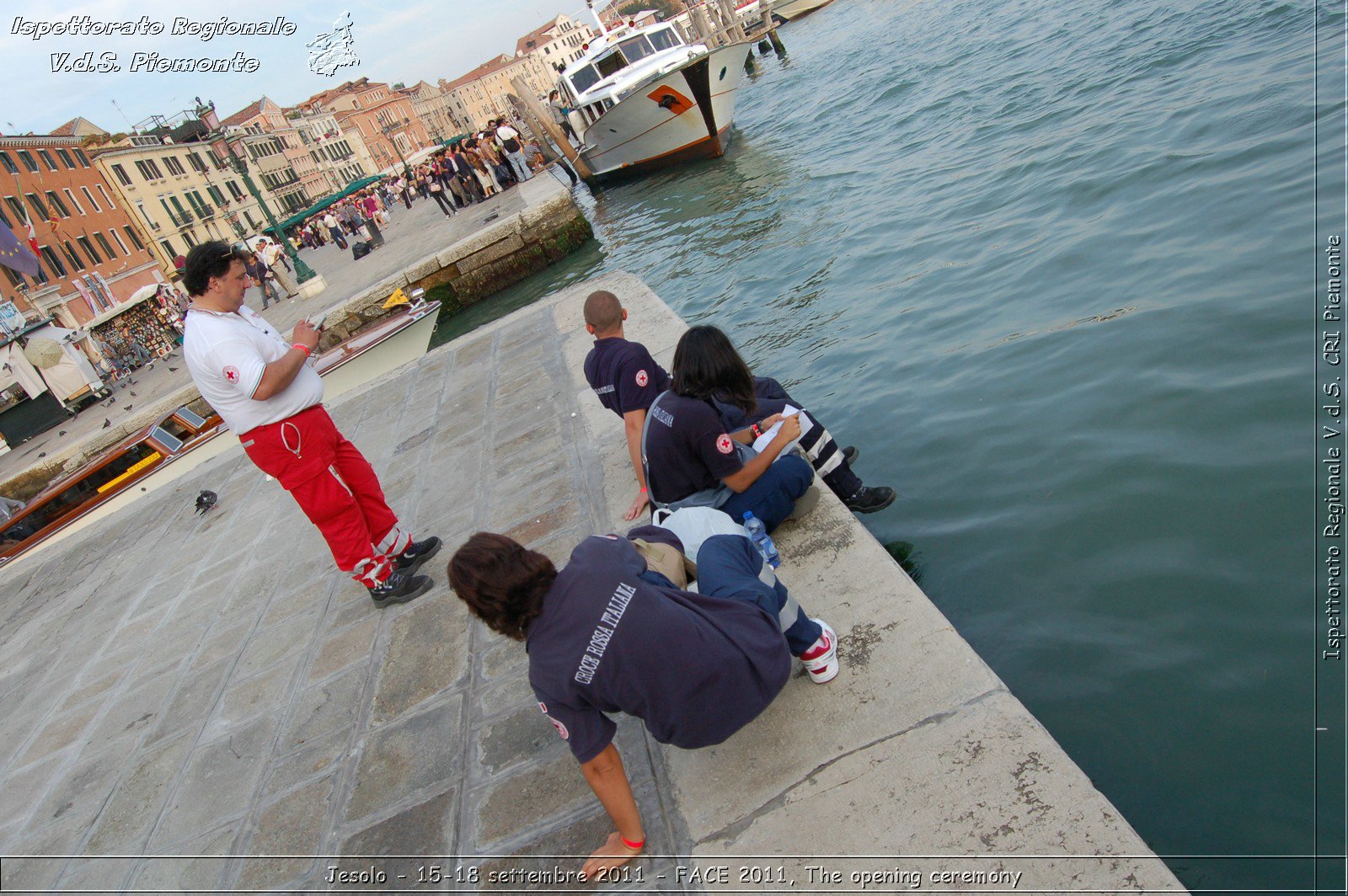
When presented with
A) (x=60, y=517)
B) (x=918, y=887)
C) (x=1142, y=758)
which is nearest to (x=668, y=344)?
(x=1142, y=758)

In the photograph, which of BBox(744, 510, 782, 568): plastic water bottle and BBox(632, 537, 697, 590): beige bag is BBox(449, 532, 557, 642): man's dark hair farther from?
BBox(744, 510, 782, 568): plastic water bottle

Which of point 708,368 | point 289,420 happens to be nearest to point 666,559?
point 708,368

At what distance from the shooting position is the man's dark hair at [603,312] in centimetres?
425

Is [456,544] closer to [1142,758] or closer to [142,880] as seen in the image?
[142,880]

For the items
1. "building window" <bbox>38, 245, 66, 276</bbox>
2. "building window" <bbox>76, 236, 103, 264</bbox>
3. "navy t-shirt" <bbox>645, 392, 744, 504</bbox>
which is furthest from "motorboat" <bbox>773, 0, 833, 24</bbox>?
"navy t-shirt" <bbox>645, 392, 744, 504</bbox>

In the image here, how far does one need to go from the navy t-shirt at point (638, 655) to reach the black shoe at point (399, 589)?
2.28 m

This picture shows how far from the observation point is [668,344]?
19.2 feet

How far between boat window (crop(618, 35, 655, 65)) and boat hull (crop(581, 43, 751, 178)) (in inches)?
136

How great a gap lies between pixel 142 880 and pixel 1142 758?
3682 millimetres

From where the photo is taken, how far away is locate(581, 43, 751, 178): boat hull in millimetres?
19938

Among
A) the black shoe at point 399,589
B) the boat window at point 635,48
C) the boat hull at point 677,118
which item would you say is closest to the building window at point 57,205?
the boat window at point 635,48

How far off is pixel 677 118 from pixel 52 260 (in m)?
32.0

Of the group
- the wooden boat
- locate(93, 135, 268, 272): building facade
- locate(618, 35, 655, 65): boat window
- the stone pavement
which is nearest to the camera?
the stone pavement

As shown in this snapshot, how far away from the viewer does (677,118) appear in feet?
67.1
